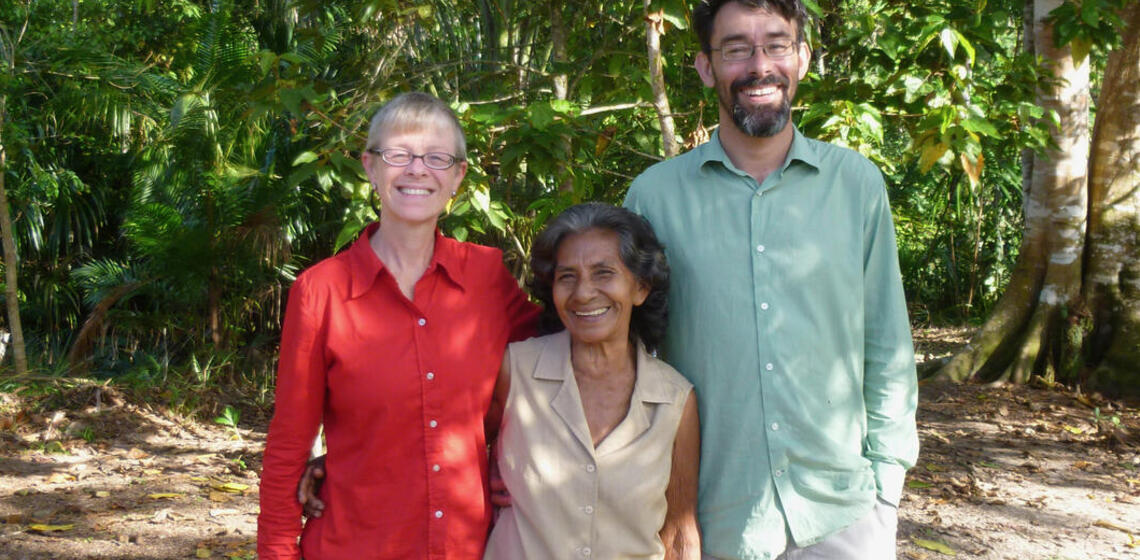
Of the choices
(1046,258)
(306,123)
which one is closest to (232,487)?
(306,123)

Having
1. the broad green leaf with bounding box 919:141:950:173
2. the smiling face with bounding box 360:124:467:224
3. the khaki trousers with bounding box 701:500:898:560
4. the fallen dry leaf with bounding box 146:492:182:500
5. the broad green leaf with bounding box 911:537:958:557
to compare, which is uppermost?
the broad green leaf with bounding box 919:141:950:173

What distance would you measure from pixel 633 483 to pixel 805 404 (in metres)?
0.41

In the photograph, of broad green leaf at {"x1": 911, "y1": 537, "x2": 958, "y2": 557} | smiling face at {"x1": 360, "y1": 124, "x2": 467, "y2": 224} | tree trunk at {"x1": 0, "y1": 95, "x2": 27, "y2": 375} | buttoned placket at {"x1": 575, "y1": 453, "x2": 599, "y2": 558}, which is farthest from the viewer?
tree trunk at {"x1": 0, "y1": 95, "x2": 27, "y2": 375}

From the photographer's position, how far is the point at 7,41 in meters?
6.96

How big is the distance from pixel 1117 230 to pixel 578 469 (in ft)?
20.8

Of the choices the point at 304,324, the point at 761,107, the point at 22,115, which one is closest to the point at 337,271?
the point at 304,324

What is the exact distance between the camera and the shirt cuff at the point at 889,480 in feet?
7.36

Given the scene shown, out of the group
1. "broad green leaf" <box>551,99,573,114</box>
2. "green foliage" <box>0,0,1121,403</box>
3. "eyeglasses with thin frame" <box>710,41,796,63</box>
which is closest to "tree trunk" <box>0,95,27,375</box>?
"green foliage" <box>0,0,1121,403</box>

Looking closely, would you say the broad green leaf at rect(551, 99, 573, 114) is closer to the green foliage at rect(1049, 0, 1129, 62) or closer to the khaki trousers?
the khaki trousers

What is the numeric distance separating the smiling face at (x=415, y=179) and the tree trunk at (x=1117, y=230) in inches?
248

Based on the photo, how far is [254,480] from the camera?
18.2ft

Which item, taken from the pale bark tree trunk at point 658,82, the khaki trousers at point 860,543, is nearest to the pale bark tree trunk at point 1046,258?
the pale bark tree trunk at point 658,82

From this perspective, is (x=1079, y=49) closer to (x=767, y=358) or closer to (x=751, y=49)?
(x=751, y=49)

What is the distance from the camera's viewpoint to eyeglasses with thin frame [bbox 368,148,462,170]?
223 cm
